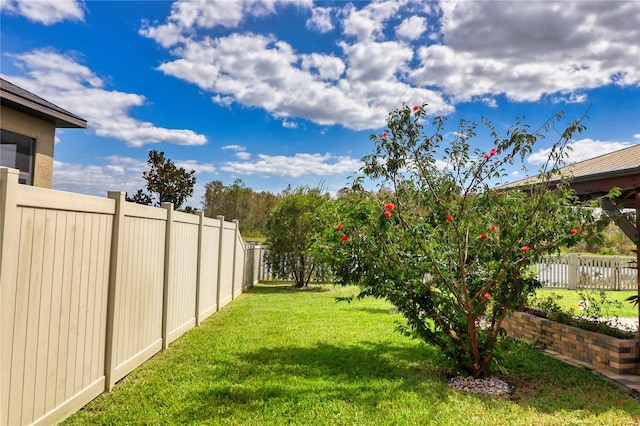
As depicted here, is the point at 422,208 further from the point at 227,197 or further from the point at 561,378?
the point at 227,197

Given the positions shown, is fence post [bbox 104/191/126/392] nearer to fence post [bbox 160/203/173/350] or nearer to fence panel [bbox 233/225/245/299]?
fence post [bbox 160/203/173/350]

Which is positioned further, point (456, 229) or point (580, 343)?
point (580, 343)

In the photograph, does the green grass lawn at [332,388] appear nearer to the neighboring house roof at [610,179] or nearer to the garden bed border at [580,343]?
the garden bed border at [580,343]

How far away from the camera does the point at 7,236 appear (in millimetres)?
2387

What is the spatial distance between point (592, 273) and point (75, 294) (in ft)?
49.8

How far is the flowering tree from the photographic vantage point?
4086 millimetres

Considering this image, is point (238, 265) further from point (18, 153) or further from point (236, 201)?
point (236, 201)

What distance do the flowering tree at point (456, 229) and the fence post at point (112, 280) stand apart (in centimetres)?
221

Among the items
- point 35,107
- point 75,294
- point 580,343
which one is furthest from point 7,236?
point 580,343

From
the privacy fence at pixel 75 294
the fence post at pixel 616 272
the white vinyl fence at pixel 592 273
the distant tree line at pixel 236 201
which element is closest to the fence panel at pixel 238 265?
the privacy fence at pixel 75 294

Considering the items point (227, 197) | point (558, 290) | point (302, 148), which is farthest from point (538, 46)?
point (227, 197)

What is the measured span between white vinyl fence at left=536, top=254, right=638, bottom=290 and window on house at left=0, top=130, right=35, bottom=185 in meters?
14.6

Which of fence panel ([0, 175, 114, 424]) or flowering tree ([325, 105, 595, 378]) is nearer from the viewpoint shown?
fence panel ([0, 175, 114, 424])

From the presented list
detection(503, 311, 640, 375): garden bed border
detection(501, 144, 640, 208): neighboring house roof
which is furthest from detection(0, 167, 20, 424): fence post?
detection(503, 311, 640, 375): garden bed border
